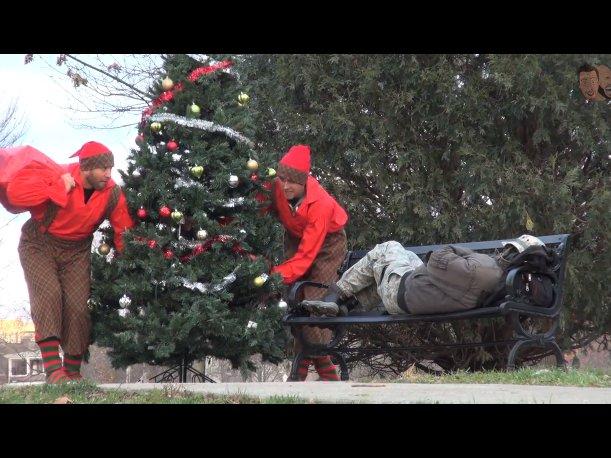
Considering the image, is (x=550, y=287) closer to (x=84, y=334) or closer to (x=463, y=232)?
(x=463, y=232)

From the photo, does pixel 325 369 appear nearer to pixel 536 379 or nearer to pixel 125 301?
pixel 125 301

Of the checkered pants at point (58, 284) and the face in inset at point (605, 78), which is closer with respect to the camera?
the checkered pants at point (58, 284)

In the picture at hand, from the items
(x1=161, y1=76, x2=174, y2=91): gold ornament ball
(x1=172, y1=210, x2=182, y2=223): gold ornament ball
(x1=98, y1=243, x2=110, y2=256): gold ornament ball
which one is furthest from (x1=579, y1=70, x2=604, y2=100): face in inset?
(x1=98, y1=243, x2=110, y2=256): gold ornament ball

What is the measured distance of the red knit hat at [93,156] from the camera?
20.0ft

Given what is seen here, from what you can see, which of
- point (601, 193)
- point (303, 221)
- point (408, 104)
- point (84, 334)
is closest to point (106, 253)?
point (84, 334)

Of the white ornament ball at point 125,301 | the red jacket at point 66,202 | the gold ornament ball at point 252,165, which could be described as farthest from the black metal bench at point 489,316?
the red jacket at point 66,202

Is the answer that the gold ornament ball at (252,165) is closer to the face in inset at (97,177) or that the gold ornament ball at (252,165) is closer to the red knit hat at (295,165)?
the red knit hat at (295,165)

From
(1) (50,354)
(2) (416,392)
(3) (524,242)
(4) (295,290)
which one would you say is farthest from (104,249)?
(3) (524,242)

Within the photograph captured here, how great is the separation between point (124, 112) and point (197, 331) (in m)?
5.80

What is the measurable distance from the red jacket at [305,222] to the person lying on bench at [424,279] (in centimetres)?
37

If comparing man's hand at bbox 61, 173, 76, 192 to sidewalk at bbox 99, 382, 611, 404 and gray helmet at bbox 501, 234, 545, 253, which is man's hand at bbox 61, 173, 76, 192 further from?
gray helmet at bbox 501, 234, 545, 253

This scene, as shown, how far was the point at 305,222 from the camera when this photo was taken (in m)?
6.89

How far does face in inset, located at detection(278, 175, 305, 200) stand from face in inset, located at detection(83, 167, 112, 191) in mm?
1432

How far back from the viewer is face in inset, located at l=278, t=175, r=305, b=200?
678 cm
